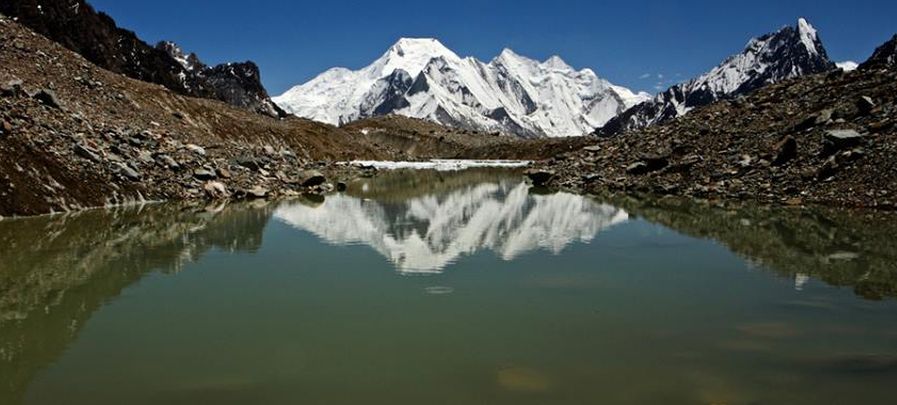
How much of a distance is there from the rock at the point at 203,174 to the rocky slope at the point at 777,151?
30.1 meters

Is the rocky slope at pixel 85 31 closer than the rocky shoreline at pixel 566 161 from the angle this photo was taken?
No

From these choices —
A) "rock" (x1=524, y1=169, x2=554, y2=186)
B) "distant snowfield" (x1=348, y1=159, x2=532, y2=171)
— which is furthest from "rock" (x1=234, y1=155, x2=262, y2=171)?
"distant snowfield" (x1=348, y1=159, x2=532, y2=171)

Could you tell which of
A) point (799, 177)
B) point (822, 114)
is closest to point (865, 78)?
point (822, 114)

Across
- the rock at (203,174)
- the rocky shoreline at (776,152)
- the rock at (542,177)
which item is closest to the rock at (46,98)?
the rock at (203,174)

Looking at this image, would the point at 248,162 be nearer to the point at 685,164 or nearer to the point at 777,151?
the point at 685,164

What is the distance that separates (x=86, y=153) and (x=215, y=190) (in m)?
8.76

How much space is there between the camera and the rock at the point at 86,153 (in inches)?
1401

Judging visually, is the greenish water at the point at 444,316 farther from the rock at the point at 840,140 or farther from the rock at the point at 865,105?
the rock at the point at 865,105

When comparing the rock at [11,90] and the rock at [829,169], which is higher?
A: the rock at [11,90]

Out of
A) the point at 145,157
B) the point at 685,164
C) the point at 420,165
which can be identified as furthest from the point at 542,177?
the point at 420,165

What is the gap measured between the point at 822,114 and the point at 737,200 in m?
12.3

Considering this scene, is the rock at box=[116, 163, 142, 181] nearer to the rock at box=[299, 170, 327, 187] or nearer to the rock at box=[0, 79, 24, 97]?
the rock at box=[0, 79, 24, 97]

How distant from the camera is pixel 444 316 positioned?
1338 centimetres

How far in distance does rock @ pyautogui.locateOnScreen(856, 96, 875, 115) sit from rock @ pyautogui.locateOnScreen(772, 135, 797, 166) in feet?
18.7
